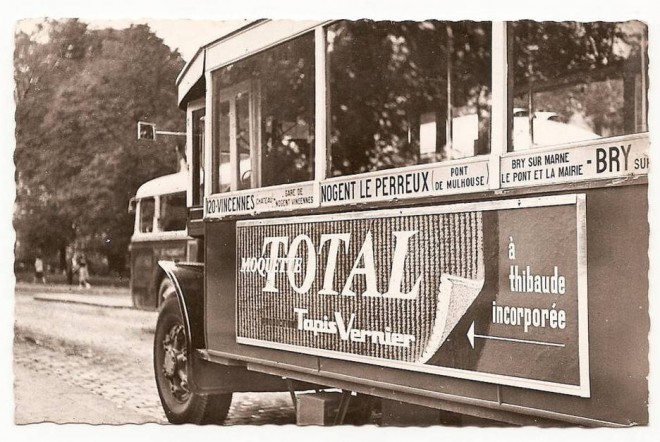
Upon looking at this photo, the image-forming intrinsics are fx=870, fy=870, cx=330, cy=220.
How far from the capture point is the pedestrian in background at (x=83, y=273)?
4.62m

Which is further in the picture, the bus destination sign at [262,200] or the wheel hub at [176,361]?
the wheel hub at [176,361]

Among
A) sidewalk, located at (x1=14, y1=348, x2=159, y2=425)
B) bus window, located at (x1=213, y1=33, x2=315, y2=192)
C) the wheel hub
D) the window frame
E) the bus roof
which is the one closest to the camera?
the window frame

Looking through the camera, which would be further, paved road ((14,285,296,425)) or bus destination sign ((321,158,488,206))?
paved road ((14,285,296,425))

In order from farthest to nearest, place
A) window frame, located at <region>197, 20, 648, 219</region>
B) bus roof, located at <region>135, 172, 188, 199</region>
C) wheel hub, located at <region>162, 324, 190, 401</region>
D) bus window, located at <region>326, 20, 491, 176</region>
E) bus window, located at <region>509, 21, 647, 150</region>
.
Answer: wheel hub, located at <region>162, 324, 190, 401</region> → bus roof, located at <region>135, 172, 188, 199</region> → bus window, located at <region>326, 20, 491, 176</region> → bus window, located at <region>509, 21, 647, 150</region> → window frame, located at <region>197, 20, 648, 219</region>

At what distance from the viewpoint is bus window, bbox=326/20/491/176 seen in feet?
13.2

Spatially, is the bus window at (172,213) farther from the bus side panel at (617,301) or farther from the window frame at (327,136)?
the bus side panel at (617,301)

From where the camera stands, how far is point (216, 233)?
4.80m

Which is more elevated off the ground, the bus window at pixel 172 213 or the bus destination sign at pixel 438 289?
the bus window at pixel 172 213

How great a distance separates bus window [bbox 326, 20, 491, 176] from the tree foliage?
1.05 metres

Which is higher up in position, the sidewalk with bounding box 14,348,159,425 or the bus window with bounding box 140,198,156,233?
the bus window with bounding box 140,198,156,233

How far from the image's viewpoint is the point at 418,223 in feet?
11.6

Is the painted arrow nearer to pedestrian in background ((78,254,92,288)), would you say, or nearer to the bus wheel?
the bus wheel

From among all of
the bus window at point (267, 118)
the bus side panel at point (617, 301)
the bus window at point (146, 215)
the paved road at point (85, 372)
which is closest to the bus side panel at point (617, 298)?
the bus side panel at point (617, 301)

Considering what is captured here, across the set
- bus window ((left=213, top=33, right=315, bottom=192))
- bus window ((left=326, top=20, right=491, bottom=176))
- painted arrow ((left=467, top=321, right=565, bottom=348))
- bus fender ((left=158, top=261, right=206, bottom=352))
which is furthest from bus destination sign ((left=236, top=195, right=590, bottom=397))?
bus fender ((left=158, top=261, right=206, bottom=352))
